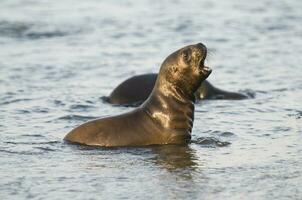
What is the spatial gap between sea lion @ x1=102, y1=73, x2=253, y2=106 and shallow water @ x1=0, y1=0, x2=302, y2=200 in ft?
1.07

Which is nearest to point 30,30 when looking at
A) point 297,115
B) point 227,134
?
point 297,115

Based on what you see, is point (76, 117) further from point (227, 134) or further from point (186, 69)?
point (227, 134)

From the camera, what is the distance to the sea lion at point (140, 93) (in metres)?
12.3

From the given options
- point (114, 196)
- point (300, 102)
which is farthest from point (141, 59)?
point (114, 196)

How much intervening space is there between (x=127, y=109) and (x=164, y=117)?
2208mm

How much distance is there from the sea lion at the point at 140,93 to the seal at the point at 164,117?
7.77 ft

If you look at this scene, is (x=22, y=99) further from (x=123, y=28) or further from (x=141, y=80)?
(x=123, y=28)

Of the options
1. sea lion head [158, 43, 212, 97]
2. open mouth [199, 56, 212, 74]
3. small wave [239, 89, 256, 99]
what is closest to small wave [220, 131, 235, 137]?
sea lion head [158, 43, 212, 97]

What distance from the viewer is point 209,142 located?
31.8 ft

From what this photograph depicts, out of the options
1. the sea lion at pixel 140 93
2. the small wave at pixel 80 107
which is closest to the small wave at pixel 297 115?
the sea lion at pixel 140 93

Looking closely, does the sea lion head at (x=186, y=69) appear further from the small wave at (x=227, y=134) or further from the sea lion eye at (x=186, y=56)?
the small wave at (x=227, y=134)

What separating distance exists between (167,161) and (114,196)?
1.43 meters

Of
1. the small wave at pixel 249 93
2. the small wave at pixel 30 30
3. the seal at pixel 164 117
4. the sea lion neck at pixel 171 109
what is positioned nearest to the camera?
the seal at pixel 164 117

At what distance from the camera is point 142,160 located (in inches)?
348
